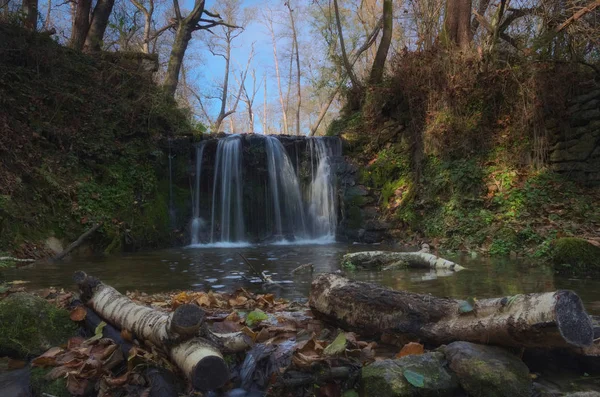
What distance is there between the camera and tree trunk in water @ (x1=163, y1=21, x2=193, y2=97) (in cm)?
1664

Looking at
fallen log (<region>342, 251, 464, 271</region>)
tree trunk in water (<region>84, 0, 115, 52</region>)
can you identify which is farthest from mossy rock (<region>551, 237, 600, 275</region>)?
tree trunk in water (<region>84, 0, 115, 52</region>)

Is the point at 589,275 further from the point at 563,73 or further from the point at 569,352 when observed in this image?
the point at 563,73

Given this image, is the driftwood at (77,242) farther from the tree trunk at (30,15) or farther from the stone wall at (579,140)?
the stone wall at (579,140)

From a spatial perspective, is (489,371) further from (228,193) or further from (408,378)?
(228,193)

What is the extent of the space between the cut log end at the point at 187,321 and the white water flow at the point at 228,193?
40.8ft

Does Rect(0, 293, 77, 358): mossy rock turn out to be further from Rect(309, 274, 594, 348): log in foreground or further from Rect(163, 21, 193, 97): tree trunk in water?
Rect(163, 21, 193, 97): tree trunk in water

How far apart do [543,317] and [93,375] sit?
252cm

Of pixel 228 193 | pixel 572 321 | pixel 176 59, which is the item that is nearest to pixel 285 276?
pixel 572 321

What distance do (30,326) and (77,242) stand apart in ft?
24.5

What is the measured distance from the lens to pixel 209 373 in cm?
213

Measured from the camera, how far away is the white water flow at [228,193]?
14.8m

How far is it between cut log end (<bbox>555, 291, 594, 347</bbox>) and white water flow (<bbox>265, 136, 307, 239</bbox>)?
508 inches

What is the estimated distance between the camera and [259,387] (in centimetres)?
248

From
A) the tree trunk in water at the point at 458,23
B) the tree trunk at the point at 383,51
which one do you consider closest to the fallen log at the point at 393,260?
the tree trunk in water at the point at 458,23
